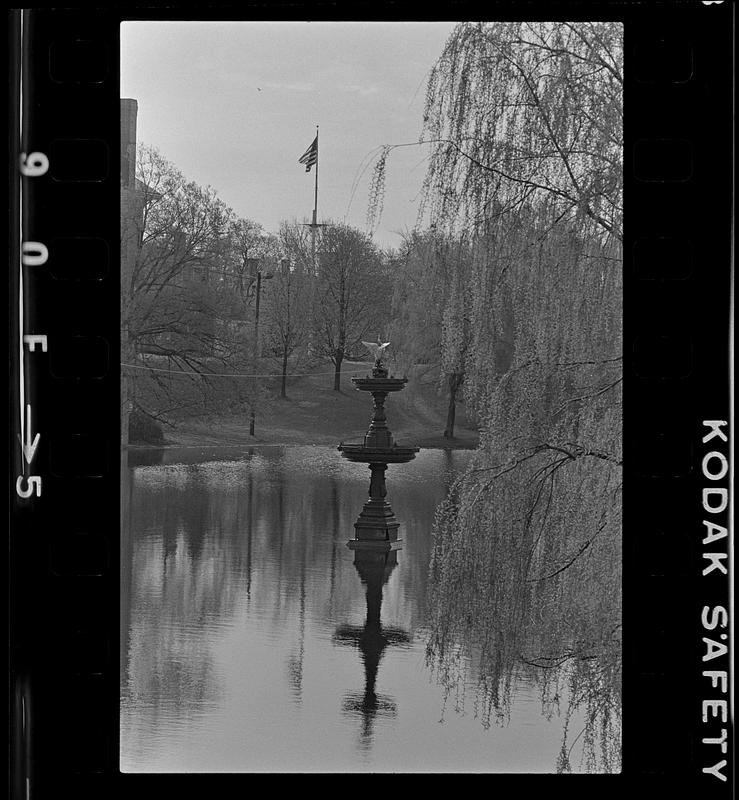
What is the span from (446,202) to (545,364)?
462 millimetres

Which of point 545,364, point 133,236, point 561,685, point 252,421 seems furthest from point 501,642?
point 252,421

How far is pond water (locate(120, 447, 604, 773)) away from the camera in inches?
120

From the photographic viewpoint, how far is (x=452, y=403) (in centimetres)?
320

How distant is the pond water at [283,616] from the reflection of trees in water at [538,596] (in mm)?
100

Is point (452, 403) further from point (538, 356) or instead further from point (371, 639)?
point (371, 639)

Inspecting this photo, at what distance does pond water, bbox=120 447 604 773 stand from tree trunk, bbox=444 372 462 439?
0.31 ft

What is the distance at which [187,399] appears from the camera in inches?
144

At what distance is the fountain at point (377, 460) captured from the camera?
399 centimetres
